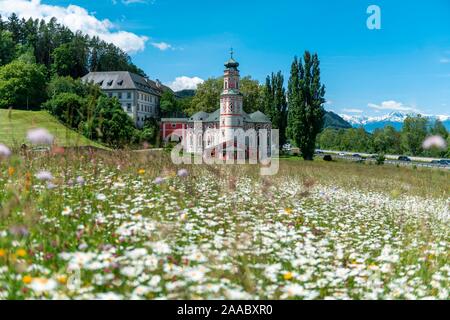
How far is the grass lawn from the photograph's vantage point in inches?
111

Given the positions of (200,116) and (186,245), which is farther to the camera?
(200,116)

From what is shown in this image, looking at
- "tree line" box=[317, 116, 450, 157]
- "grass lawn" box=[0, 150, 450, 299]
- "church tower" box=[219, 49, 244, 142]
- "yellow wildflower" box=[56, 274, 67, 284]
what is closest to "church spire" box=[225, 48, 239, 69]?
"church tower" box=[219, 49, 244, 142]

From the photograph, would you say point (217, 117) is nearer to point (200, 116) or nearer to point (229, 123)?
point (200, 116)

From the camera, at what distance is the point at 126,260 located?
3062 mm

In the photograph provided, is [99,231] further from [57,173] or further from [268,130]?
[268,130]

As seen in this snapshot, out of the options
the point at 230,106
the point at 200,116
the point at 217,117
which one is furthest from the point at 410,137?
the point at 200,116

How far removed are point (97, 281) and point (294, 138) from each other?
4672 centimetres

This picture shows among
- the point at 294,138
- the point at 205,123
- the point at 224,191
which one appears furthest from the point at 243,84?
the point at 224,191

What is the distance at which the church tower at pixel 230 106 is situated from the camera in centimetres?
6350

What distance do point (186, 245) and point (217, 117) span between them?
6416 cm

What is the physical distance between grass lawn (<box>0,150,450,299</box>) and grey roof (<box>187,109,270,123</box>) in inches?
2413

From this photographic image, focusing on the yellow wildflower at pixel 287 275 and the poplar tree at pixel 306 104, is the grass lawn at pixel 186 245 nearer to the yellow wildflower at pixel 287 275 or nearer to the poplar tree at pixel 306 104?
the yellow wildflower at pixel 287 275

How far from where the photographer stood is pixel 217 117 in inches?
2655

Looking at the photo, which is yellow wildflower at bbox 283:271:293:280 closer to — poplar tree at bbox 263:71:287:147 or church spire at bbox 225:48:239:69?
poplar tree at bbox 263:71:287:147
